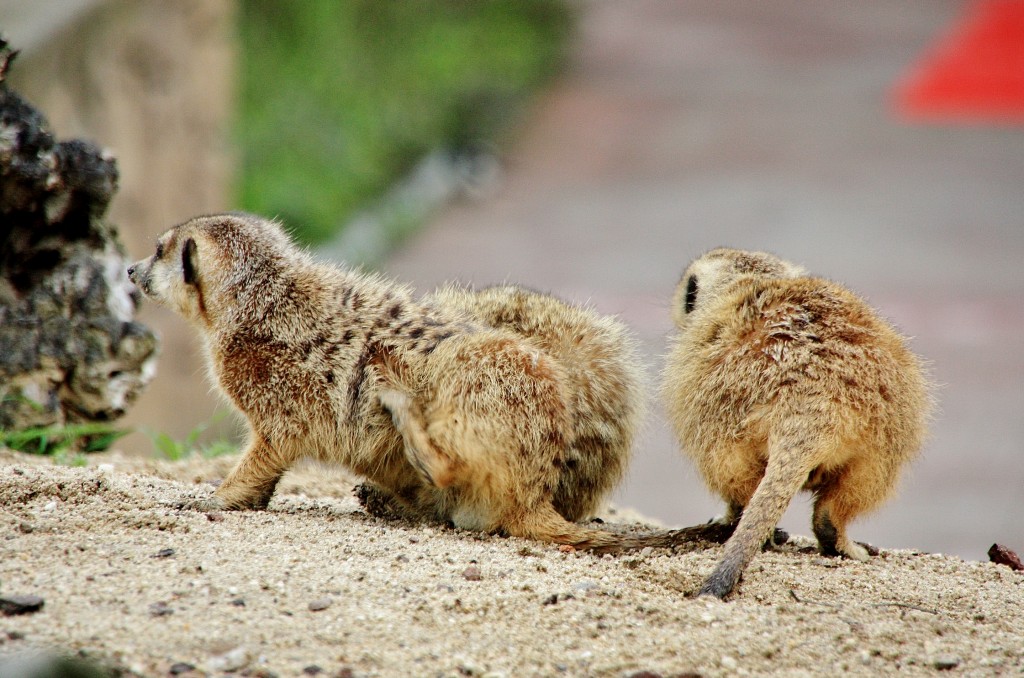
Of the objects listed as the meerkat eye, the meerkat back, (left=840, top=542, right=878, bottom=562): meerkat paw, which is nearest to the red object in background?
the meerkat eye

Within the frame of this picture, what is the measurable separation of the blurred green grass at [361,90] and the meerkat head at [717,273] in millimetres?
7245

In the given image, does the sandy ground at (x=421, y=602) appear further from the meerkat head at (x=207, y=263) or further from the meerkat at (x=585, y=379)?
the meerkat head at (x=207, y=263)

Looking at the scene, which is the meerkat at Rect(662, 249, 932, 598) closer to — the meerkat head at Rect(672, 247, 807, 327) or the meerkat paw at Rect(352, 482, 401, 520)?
the meerkat head at Rect(672, 247, 807, 327)

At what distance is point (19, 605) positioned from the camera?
2990 millimetres

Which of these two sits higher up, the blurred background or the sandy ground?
the blurred background

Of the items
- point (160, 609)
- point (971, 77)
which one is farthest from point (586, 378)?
point (971, 77)

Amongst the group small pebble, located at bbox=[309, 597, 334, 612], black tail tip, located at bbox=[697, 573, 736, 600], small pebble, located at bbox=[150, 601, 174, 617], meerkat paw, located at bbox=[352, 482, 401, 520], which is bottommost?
small pebble, located at bbox=[150, 601, 174, 617]

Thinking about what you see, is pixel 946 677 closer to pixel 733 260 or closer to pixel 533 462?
pixel 533 462

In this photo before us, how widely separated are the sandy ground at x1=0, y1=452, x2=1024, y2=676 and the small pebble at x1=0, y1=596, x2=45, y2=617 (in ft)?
0.07

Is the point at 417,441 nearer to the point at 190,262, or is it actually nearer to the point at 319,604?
the point at 319,604

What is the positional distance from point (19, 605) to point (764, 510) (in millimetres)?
1998

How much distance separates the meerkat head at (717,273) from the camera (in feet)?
15.1

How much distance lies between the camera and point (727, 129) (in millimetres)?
14727

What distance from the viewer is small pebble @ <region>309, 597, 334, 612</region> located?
3.18 metres
